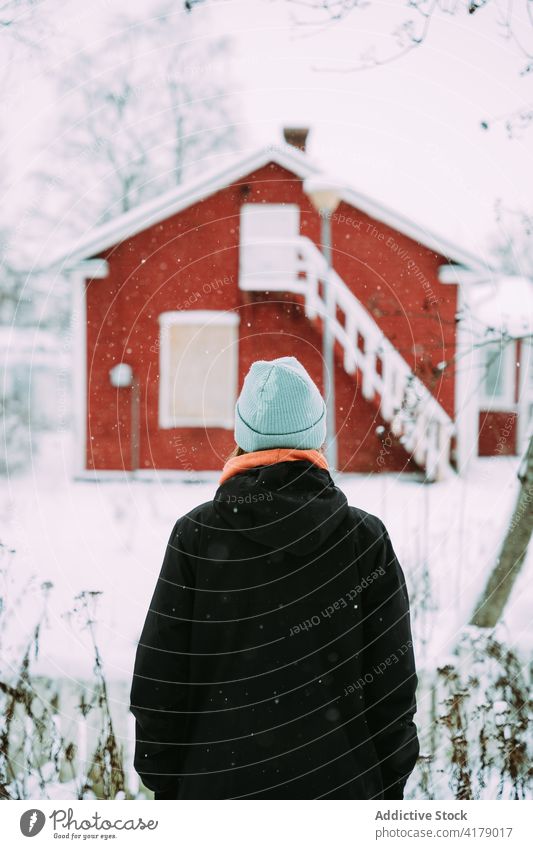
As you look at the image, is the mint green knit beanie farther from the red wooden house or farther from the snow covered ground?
the red wooden house

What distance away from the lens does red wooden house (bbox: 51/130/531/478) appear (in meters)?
5.66

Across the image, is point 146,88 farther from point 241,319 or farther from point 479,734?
point 241,319

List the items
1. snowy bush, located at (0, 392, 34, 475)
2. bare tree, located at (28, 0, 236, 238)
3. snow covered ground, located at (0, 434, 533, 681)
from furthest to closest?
snowy bush, located at (0, 392, 34, 475) < snow covered ground, located at (0, 434, 533, 681) < bare tree, located at (28, 0, 236, 238)

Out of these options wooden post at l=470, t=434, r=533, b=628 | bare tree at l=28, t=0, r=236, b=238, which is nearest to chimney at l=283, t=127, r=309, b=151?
bare tree at l=28, t=0, r=236, b=238

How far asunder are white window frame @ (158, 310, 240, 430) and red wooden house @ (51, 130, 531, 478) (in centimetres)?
2

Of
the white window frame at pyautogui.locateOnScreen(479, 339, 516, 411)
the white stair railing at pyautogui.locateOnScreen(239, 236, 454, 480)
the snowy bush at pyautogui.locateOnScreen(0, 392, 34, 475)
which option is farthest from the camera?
the white window frame at pyautogui.locateOnScreen(479, 339, 516, 411)

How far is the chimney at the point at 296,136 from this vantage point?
3041 mm

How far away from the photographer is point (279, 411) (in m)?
1.31

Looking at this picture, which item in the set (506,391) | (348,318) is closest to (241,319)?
(348,318)

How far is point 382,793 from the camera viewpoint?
5.23ft

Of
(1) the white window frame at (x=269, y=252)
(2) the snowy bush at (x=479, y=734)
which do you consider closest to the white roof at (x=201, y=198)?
(1) the white window frame at (x=269, y=252)

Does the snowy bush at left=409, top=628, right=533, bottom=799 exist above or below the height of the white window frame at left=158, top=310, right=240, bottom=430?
below
